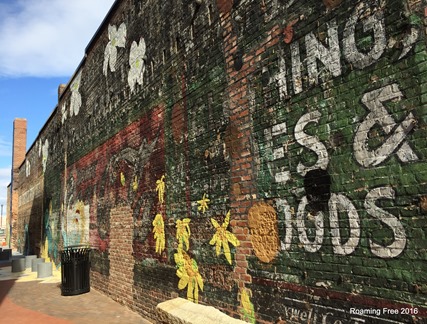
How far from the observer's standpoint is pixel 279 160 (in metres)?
3.59

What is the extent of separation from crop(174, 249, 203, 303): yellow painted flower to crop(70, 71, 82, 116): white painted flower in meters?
8.14

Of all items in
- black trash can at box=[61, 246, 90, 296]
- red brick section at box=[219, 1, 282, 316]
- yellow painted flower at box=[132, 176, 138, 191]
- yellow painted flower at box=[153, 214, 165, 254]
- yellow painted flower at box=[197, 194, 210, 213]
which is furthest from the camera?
black trash can at box=[61, 246, 90, 296]

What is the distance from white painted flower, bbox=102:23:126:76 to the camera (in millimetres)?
8273

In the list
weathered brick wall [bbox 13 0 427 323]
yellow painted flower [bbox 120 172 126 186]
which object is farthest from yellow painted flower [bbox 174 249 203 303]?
yellow painted flower [bbox 120 172 126 186]

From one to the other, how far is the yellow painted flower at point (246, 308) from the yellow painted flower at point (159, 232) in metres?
2.26

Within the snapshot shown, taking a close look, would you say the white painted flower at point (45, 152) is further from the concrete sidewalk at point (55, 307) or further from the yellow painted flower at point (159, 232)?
the yellow painted flower at point (159, 232)

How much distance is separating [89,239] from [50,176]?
24.5 ft

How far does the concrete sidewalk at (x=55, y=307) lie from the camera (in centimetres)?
636

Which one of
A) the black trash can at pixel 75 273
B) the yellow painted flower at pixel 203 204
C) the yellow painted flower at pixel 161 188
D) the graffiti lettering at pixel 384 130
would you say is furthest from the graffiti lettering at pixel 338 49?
the black trash can at pixel 75 273

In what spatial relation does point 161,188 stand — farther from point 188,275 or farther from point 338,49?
point 338,49

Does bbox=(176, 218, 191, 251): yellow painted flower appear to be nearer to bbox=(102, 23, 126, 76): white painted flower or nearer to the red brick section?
the red brick section

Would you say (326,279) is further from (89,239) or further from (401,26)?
(89,239)

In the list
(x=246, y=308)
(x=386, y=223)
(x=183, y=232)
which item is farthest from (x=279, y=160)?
(x=183, y=232)

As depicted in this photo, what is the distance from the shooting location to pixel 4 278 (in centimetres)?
1232
